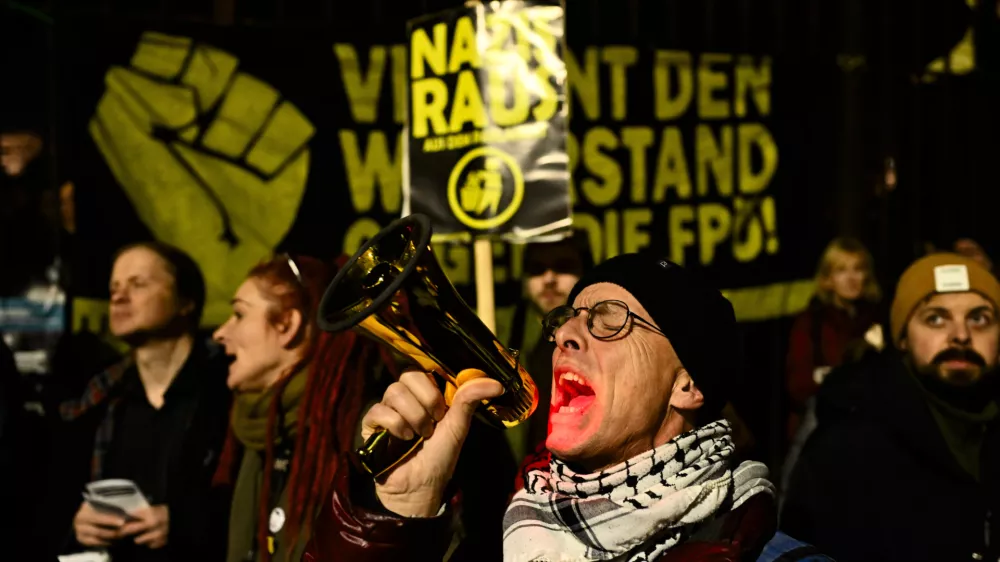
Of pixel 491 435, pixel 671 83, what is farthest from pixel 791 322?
pixel 491 435

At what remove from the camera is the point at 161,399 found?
175 inches

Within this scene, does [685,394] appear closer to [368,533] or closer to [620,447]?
[620,447]

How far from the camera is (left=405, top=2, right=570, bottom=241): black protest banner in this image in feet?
13.4

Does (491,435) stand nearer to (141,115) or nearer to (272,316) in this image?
(272,316)

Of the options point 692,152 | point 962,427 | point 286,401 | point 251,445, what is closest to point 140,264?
point 251,445

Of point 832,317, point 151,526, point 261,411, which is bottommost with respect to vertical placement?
point 151,526

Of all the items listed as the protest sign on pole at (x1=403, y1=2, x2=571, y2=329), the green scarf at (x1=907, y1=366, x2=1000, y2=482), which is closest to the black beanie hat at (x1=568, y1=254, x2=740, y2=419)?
the green scarf at (x1=907, y1=366, x2=1000, y2=482)

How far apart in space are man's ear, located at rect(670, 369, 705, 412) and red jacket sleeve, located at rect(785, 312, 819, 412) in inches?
177

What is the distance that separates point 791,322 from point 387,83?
3.14m

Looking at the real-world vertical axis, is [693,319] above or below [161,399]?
above

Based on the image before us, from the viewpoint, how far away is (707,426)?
216cm

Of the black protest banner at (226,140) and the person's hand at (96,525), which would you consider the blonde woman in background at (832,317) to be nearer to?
the black protest banner at (226,140)

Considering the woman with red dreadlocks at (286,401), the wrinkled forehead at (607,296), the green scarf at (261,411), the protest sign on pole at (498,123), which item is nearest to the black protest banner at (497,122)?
the protest sign on pole at (498,123)

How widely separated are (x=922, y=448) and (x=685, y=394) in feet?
5.85
